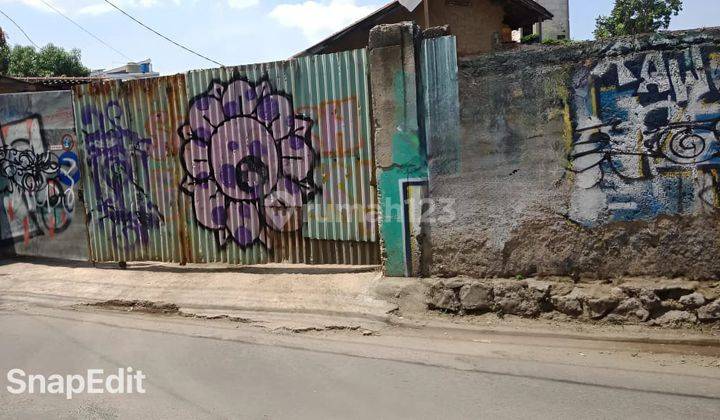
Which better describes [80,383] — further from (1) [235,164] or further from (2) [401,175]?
(2) [401,175]

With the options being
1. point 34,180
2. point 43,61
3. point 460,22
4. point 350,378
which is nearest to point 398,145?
point 350,378

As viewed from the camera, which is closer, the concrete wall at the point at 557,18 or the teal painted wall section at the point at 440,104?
the teal painted wall section at the point at 440,104

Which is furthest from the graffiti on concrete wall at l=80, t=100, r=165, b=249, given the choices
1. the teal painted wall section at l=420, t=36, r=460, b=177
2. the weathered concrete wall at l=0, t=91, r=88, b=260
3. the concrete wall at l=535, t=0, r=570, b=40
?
the concrete wall at l=535, t=0, r=570, b=40

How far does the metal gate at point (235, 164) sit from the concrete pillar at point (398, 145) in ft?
0.75

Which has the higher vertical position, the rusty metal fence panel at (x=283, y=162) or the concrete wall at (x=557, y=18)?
the concrete wall at (x=557, y=18)

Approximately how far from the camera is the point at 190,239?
7.28m

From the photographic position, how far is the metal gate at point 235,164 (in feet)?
20.6

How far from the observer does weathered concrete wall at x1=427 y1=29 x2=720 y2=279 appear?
16.7 feet

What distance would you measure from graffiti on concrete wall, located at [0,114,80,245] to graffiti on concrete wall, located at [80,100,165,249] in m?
0.45

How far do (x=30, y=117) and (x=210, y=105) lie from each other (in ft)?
11.0

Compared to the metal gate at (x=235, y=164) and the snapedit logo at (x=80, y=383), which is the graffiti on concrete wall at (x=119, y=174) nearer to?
the metal gate at (x=235, y=164)

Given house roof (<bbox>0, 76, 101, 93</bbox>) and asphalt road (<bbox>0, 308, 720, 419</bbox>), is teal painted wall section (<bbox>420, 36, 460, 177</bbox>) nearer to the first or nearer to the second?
asphalt road (<bbox>0, 308, 720, 419</bbox>)

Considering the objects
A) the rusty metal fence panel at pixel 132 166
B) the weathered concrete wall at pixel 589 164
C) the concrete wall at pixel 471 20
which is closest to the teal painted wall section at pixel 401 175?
the weathered concrete wall at pixel 589 164

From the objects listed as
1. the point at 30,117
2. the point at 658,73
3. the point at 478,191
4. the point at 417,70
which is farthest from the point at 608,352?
the point at 30,117
